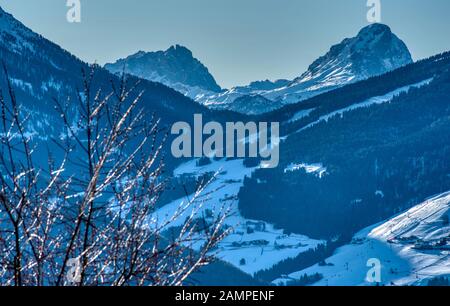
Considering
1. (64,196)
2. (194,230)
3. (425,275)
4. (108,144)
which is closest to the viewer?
(108,144)

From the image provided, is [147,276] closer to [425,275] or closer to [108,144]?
[108,144]

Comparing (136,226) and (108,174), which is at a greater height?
(108,174)

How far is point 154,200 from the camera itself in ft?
31.0
